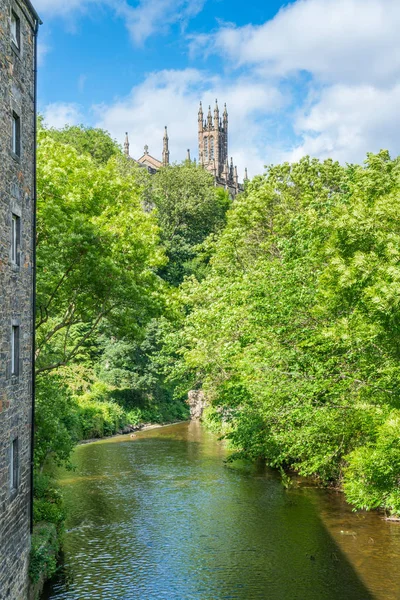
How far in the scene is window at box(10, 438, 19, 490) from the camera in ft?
48.5

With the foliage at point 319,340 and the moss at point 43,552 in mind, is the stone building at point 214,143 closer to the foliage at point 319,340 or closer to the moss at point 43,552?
the foliage at point 319,340

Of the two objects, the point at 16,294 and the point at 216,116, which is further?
the point at 216,116

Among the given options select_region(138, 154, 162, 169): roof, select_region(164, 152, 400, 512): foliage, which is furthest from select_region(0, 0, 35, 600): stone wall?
select_region(138, 154, 162, 169): roof

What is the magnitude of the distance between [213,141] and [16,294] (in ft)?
472

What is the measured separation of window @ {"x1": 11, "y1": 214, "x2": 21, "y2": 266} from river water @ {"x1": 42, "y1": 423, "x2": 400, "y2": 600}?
9.29 meters

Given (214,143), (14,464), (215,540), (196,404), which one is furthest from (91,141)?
(214,143)

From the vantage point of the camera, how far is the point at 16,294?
591 inches

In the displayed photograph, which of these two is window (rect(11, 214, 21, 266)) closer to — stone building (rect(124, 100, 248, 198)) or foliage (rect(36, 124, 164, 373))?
foliage (rect(36, 124, 164, 373))

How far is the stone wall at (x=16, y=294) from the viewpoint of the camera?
44.9ft

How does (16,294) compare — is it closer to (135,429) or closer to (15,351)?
(15,351)

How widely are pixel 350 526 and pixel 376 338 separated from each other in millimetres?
9356

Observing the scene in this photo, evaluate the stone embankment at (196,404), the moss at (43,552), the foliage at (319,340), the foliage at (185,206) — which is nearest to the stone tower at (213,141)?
the foliage at (185,206)

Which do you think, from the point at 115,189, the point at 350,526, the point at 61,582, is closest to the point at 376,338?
the point at 350,526

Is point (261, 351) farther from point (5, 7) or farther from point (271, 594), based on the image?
point (5, 7)
